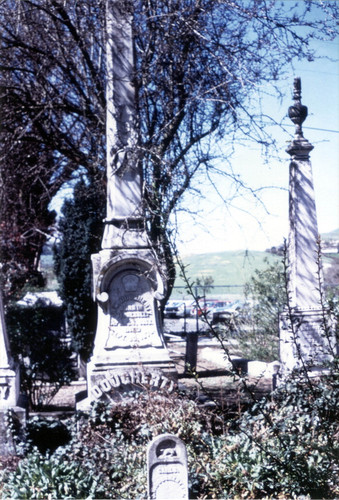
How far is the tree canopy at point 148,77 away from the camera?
7.53 metres

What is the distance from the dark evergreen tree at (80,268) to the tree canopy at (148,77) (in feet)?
7.18

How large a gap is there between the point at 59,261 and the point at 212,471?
860cm

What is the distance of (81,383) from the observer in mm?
11984

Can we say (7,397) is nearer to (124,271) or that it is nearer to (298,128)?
(124,271)

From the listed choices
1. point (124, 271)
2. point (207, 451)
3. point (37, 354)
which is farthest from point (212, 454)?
point (37, 354)

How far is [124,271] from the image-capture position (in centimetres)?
706

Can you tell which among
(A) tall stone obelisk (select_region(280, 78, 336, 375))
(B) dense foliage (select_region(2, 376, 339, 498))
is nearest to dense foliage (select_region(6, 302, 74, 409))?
(B) dense foliage (select_region(2, 376, 339, 498))

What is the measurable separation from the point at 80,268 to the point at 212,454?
24.0 feet

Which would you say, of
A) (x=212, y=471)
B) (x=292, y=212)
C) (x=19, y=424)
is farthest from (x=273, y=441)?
(x=292, y=212)

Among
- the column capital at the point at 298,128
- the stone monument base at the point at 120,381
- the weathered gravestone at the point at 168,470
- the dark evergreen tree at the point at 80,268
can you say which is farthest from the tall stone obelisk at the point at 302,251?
the dark evergreen tree at the point at 80,268

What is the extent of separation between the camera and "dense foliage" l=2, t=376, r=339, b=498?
3896 mm

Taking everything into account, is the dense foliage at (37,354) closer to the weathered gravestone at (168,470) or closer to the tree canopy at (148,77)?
the tree canopy at (148,77)

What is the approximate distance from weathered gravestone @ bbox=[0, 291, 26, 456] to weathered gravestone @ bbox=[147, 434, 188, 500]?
268 cm

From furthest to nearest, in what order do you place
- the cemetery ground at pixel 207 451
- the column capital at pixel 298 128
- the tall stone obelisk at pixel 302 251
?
the column capital at pixel 298 128, the tall stone obelisk at pixel 302 251, the cemetery ground at pixel 207 451
